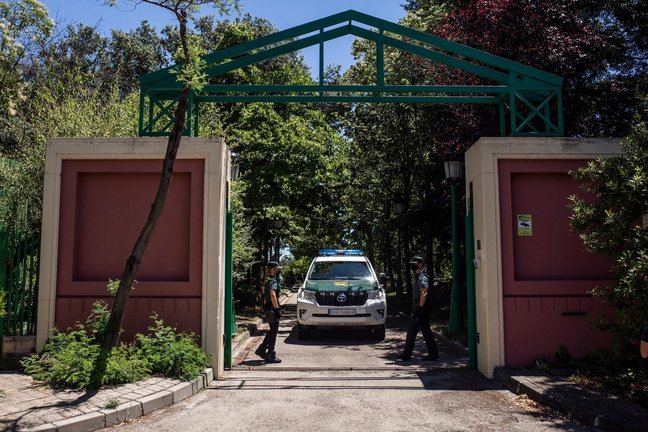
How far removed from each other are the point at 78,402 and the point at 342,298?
23.1ft

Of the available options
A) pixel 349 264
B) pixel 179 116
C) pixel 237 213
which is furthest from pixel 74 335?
pixel 237 213

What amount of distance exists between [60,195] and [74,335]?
7.45ft

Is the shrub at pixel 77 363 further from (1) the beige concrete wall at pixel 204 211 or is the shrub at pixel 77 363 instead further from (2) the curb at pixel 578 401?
(2) the curb at pixel 578 401

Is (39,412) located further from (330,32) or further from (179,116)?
(330,32)

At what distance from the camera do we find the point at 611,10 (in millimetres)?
12227

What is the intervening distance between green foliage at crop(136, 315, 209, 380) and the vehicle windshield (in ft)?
18.3

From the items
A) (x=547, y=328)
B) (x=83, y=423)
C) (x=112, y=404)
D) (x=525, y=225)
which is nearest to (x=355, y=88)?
(x=525, y=225)

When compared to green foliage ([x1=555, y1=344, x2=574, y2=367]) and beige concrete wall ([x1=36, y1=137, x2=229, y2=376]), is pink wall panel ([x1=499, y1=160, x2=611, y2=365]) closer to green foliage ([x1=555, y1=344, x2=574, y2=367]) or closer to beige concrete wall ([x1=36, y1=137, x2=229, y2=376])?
green foliage ([x1=555, y1=344, x2=574, y2=367])

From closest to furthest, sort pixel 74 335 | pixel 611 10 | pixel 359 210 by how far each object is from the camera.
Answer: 1. pixel 74 335
2. pixel 611 10
3. pixel 359 210

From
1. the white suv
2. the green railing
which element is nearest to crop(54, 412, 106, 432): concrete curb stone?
the green railing

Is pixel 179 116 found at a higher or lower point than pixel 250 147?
lower

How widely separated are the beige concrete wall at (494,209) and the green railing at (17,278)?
23.8 ft

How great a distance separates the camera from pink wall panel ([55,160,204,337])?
27.5 ft

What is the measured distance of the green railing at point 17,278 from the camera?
27.3 feet
